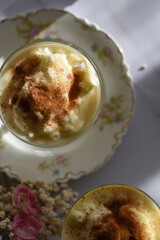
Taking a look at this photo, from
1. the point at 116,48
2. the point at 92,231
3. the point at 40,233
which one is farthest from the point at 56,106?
the point at 40,233

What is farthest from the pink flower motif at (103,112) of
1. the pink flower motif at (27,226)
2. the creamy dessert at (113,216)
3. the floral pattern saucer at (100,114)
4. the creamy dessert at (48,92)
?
the pink flower motif at (27,226)

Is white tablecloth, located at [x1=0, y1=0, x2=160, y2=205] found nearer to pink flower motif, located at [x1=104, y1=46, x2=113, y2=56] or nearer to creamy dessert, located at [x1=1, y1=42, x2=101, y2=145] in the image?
pink flower motif, located at [x1=104, y1=46, x2=113, y2=56]

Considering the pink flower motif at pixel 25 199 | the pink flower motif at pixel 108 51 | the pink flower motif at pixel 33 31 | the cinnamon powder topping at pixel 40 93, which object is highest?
the pink flower motif at pixel 33 31

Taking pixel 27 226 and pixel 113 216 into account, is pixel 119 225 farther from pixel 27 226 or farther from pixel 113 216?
pixel 27 226

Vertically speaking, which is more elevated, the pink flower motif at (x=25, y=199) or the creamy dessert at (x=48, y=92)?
the creamy dessert at (x=48, y=92)

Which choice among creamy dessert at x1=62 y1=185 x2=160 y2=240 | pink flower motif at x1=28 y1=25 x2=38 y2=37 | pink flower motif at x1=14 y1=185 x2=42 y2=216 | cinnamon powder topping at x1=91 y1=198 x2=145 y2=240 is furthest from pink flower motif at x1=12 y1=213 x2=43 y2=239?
pink flower motif at x1=28 y1=25 x2=38 y2=37

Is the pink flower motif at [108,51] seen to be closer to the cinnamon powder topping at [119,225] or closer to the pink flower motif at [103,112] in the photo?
the pink flower motif at [103,112]

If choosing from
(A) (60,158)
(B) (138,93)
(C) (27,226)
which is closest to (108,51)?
(B) (138,93)

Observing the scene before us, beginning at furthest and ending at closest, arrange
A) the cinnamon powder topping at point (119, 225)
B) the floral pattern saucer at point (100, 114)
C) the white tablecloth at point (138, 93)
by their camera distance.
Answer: the white tablecloth at point (138, 93), the floral pattern saucer at point (100, 114), the cinnamon powder topping at point (119, 225)
